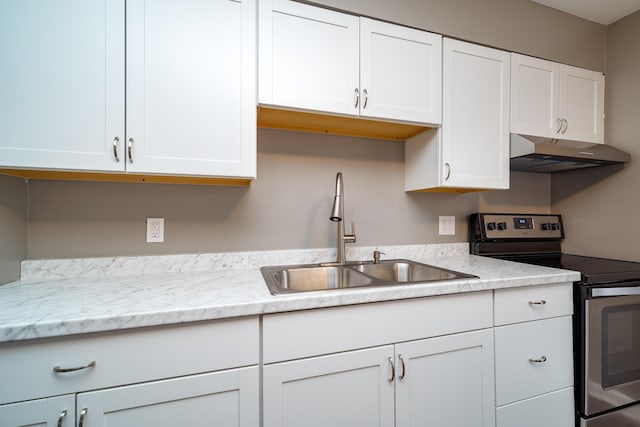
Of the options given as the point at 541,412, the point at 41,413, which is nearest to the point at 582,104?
the point at 541,412

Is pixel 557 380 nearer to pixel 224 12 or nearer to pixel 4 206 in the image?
pixel 224 12

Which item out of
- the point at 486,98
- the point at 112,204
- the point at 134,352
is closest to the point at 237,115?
the point at 112,204

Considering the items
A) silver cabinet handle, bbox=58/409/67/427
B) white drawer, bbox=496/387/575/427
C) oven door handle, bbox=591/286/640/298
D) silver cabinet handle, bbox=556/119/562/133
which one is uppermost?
silver cabinet handle, bbox=556/119/562/133

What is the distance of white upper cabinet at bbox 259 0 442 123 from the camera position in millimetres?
1332

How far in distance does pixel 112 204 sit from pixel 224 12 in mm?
988

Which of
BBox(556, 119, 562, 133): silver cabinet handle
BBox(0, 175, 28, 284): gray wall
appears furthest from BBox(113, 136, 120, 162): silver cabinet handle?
BBox(556, 119, 562, 133): silver cabinet handle

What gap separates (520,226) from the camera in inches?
83.4

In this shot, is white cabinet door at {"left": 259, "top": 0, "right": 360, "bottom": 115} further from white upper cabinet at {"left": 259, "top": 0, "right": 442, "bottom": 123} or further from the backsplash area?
the backsplash area

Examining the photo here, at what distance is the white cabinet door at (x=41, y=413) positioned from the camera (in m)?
0.78

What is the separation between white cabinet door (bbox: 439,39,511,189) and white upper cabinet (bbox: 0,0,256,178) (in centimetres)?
105

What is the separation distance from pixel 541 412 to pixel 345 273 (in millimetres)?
1087

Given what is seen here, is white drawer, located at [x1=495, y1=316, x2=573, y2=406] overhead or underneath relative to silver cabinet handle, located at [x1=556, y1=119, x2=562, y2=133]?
underneath

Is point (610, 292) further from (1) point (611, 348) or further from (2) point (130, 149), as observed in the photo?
(2) point (130, 149)

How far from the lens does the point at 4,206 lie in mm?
1135
